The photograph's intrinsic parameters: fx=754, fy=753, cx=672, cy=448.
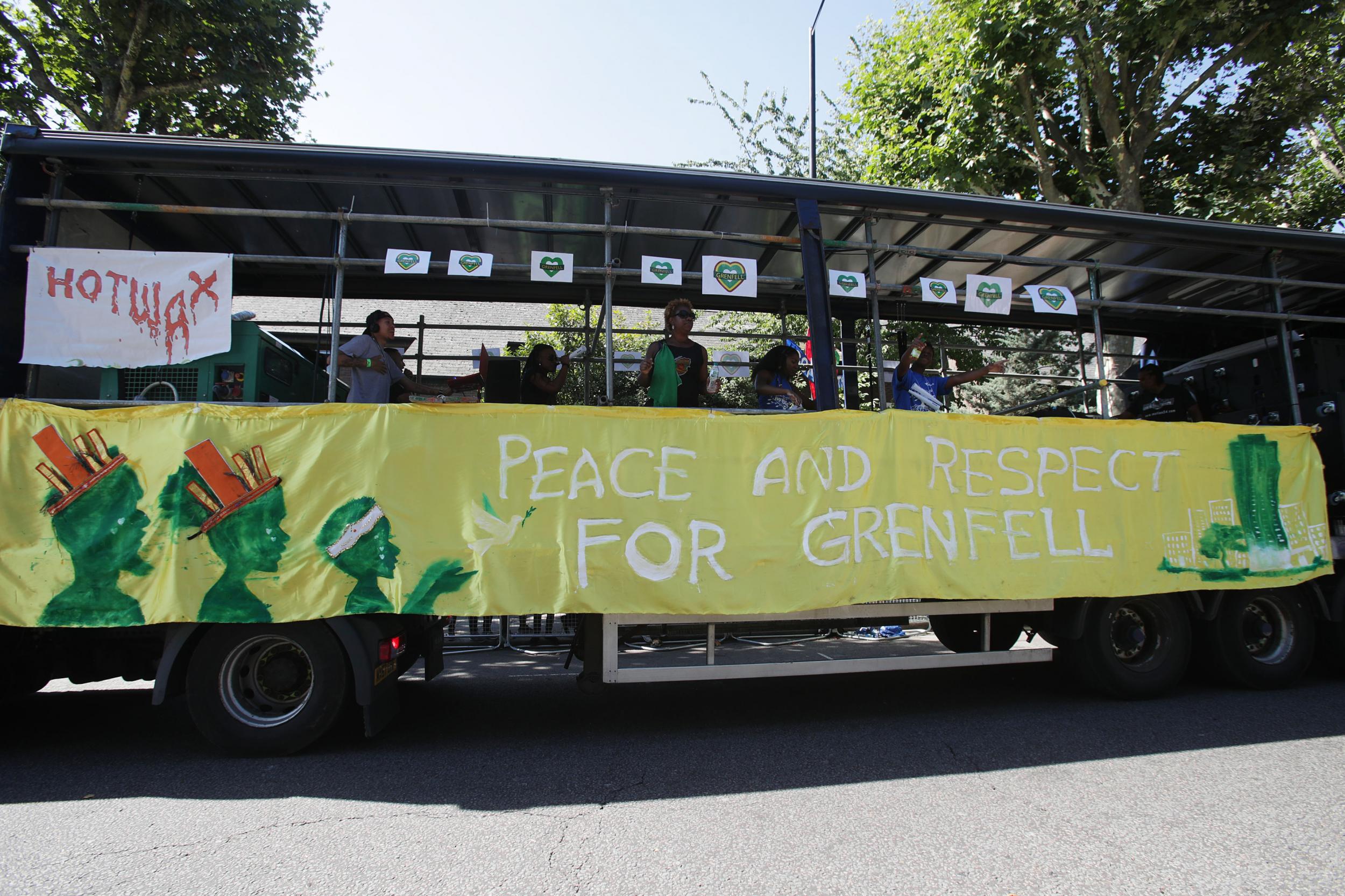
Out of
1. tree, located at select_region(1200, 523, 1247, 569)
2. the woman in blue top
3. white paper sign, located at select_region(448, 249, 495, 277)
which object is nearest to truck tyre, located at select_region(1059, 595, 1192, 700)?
tree, located at select_region(1200, 523, 1247, 569)

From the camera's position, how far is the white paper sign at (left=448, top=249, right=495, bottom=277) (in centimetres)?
565

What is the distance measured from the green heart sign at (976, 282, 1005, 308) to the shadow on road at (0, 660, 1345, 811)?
335 cm

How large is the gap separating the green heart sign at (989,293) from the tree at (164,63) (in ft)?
38.2

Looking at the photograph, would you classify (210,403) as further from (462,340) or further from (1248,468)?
(462,340)

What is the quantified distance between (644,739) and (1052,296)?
507 cm

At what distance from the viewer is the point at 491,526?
16.3ft

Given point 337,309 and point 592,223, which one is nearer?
point 337,309

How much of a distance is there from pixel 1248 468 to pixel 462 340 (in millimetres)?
19852

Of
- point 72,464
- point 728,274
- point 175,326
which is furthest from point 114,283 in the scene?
point 728,274

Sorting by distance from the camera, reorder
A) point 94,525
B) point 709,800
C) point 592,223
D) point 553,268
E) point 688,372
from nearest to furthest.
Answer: point 709,800, point 94,525, point 553,268, point 688,372, point 592,223

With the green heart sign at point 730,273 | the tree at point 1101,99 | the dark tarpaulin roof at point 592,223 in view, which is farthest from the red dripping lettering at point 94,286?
the tree at point 1101,99

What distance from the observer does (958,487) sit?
5.64 metres

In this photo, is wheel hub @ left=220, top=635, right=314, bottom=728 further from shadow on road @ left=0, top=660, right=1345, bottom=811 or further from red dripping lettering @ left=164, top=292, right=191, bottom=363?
red dripping lettering @ left=164, top=292, right=191, bottom=363

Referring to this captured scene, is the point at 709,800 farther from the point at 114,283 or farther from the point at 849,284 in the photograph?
the point at 114,283
